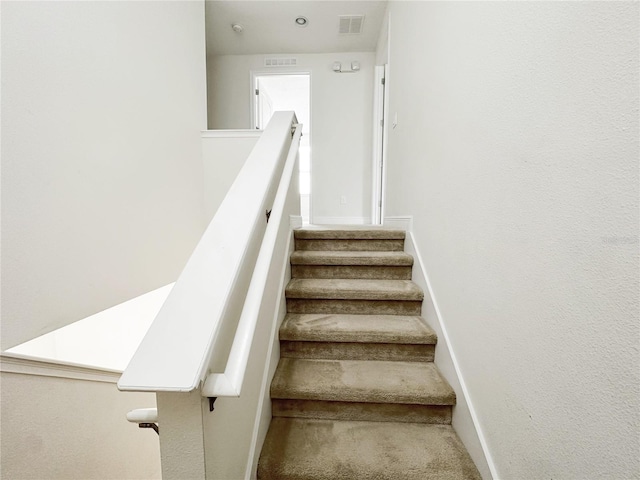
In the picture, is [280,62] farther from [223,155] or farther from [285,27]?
[223,155]

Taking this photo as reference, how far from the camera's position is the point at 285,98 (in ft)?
20.2

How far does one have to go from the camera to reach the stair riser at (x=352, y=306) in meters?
1.72

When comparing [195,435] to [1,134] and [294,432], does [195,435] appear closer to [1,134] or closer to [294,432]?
[294,432]

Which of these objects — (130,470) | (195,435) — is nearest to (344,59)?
(195,435)

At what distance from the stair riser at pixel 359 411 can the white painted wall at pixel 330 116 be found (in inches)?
127

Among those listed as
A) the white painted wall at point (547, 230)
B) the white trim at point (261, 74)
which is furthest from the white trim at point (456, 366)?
the white trim at point (261, 74)

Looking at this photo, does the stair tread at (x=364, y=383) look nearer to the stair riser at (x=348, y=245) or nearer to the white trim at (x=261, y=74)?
the stair riser at (x=348, y=245)

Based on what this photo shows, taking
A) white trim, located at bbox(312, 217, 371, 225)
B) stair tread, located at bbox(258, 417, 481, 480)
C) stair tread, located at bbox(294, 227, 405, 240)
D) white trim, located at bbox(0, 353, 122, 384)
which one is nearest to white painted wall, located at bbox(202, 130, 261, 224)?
stair tread, located at bbox(294, 227, 405, 240)

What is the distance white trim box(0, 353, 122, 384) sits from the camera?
1302 mm

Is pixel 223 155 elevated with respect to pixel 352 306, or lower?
elevated

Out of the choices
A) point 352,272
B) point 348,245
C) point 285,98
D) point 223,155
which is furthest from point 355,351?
point 285,98

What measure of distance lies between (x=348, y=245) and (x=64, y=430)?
1.91 meters

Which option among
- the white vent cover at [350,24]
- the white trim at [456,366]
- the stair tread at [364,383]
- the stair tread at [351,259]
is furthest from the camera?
the white vent cover at [350,24]

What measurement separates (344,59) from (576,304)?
4.40 m
